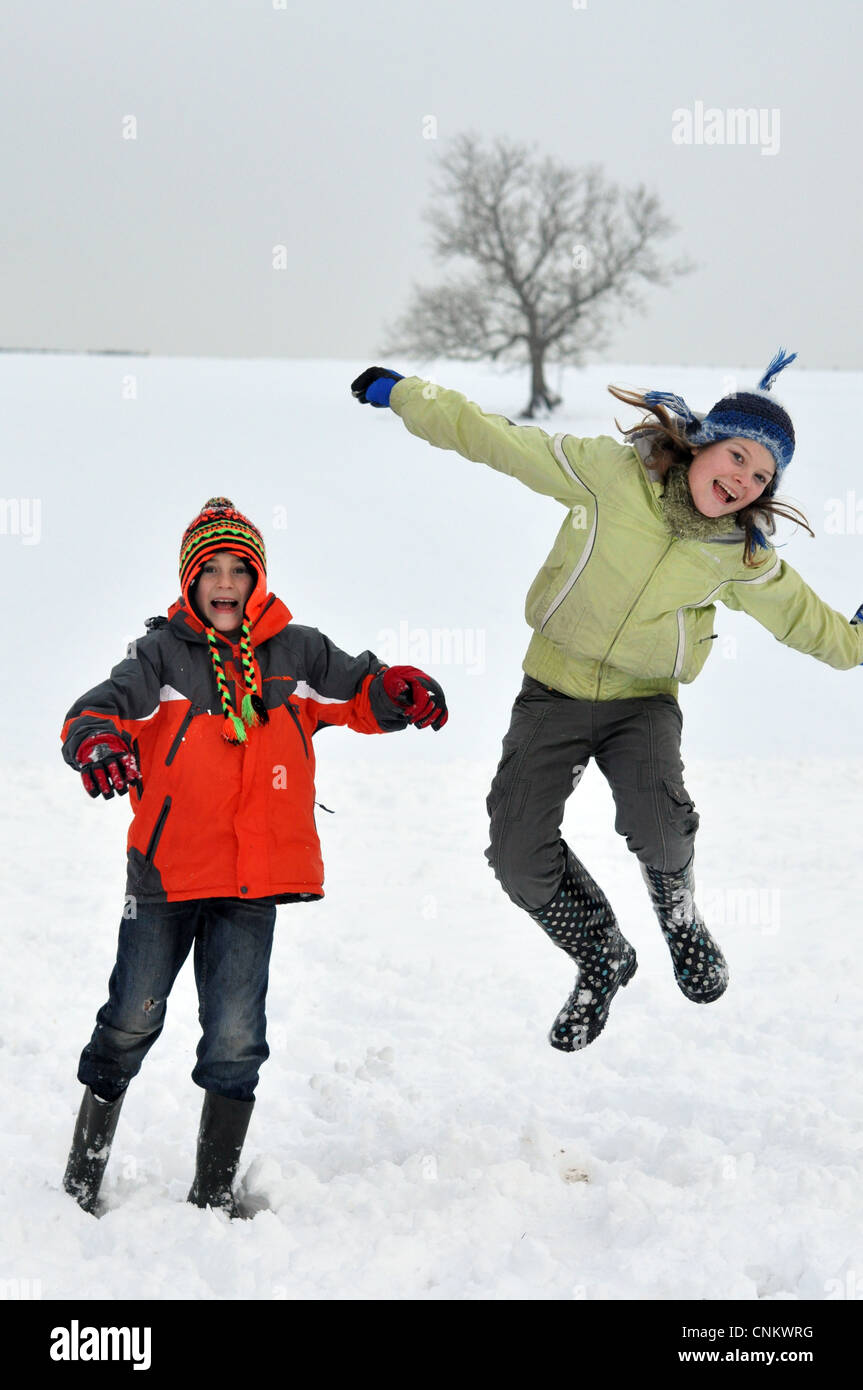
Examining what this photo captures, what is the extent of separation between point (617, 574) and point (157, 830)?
1.50 metres

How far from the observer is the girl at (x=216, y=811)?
324 cm

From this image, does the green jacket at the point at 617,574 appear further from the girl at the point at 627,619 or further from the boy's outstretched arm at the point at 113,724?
the boy's outstretched arm at the point at 113,724

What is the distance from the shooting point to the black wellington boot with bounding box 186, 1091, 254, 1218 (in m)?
3.32

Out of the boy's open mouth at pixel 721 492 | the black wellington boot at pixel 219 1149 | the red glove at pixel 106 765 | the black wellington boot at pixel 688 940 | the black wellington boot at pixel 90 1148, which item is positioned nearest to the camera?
the red glove at pixel 106 765

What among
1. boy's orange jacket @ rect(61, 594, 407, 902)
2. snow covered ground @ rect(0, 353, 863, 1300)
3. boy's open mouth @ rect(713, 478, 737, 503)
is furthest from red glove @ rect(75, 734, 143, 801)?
boy's open mouth @ rect(713, 478, 737, 503)

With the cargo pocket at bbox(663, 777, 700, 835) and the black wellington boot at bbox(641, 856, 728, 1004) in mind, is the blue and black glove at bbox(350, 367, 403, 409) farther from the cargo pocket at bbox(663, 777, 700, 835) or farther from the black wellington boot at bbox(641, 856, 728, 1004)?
the black wellington boot at bbox(641, 856, 728, 1004)

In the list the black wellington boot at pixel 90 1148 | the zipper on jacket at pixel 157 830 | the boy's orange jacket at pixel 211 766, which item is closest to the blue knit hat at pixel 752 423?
the boy's orange jacket at pixel 211 766

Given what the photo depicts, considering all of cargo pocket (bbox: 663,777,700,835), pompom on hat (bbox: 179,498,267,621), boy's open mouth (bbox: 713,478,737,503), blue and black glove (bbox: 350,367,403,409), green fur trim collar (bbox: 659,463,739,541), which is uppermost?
blue and black glove (bbox: 350,367,403,409)

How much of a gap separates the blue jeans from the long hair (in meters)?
1.68

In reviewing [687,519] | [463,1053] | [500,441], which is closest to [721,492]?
[687,519]

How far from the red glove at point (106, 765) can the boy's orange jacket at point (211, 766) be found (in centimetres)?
12

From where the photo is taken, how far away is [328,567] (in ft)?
45.1

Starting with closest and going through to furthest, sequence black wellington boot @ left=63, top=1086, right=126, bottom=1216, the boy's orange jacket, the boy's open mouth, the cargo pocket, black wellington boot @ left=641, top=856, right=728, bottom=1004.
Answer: the boy's orange jacket
black wellington boot @ left=63, top=1086, right=126, bottom=1216
the boy's open mouth
the cargo pocket
black wellington boot @ left=641, top=856, right=728, bottom=1004

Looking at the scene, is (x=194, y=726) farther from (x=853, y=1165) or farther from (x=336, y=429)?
(x=336, y=429)
